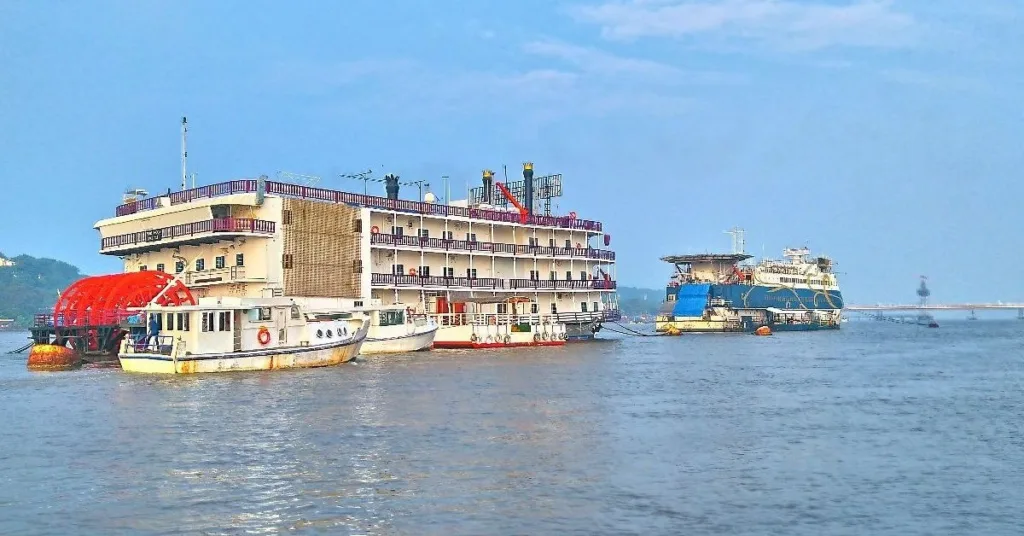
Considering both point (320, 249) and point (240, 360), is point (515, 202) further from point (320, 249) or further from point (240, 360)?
point (240, 360)

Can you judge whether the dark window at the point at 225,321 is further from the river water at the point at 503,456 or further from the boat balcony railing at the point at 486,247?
the boat balcony railing at the point at 486,247

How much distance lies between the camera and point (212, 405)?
3406cm

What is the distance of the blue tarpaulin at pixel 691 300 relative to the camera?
11431 cm

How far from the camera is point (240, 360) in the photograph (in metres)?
47.2

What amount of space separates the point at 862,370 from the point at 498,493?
40488 mm

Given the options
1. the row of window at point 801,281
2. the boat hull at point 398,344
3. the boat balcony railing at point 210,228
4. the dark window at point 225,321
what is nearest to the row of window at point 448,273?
the boat hull at point 398,344

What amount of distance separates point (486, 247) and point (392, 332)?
17.6 meters

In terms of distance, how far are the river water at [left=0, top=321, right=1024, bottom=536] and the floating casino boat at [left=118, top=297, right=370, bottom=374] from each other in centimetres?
183

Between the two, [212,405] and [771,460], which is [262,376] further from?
[771,460]

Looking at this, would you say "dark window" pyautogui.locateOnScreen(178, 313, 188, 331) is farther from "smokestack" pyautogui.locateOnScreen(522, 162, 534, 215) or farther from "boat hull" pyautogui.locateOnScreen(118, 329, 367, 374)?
"smokestack" pyautogui.locateOnScreen(522, 162, 534, 215)

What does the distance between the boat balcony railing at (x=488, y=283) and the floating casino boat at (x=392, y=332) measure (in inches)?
210

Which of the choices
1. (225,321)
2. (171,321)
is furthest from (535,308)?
(171,321)

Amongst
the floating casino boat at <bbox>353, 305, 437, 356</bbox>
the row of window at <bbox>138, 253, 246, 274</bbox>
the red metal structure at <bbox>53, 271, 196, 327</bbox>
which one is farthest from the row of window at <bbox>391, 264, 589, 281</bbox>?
the red metal structure at <bbox>53, 271, 196, 327</bbox>

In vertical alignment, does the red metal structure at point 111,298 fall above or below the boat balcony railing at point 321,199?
below
